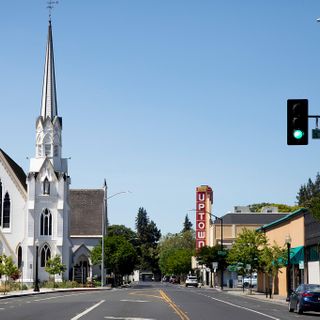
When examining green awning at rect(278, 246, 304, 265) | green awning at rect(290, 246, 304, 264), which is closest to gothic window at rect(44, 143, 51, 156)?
green awning at rect(278, 246, 304, 265)

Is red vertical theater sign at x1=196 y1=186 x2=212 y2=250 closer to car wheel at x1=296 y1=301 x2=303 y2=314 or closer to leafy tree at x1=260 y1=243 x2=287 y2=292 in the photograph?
leafy tree at x1=260 y1=243 x2=287 y2=292

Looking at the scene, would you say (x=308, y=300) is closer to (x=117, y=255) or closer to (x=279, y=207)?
(x=117, y=255)

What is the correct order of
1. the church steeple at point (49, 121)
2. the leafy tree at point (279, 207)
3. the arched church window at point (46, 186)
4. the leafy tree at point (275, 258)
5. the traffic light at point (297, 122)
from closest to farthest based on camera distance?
the traffic light at point (297, 122) → the leafy tree at point (275, 258) → the arched church window at point (46, 186) → the church steeple at point (49, 121) → the leafy tree at point (279, 207)

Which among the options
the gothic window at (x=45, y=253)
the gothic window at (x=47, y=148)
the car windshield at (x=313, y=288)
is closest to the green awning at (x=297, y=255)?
the car windshield at (x=313, y=288)

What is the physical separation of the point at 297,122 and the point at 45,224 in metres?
77.1

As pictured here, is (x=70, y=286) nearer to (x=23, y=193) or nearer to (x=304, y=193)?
(x=23, y=193)

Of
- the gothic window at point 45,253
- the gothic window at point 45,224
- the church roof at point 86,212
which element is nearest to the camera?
the gothic window at point 45,253

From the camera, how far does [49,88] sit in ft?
318

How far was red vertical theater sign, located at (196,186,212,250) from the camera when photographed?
131250mm

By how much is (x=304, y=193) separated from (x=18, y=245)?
83.4 metres

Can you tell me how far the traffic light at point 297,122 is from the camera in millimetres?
20000

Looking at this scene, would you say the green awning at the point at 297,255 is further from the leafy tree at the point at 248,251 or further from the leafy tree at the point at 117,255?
the leafy tree at the point at 117,255

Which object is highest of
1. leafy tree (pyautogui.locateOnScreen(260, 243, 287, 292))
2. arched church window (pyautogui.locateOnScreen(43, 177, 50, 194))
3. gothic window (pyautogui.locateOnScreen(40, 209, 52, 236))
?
arched church window (pyautogui.locateOnScreen(43, 177, 50, 194))

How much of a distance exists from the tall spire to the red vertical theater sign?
4117 cm
